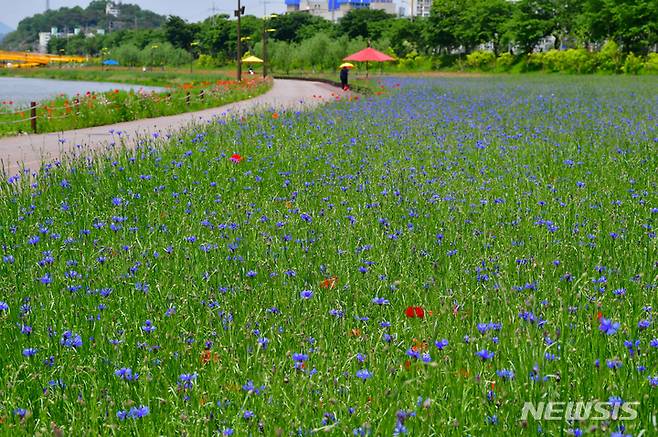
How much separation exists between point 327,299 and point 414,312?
708 millimetres

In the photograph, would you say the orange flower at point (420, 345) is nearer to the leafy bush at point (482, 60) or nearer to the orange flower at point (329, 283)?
the orange flower at point (329, 283)

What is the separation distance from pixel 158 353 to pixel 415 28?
331 ft

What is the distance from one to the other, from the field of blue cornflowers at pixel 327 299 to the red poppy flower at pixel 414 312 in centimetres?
7

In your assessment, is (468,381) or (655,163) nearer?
(468,381)

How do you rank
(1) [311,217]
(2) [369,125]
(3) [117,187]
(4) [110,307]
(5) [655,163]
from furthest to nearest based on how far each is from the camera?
1. (2) [369,125]
2. (5) [655,163]
3. (3) [117,187]
4. (1) [311,217]
5. (4) [110,307]

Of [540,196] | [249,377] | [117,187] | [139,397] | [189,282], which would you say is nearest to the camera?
[139,397]

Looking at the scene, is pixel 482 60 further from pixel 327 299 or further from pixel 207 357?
pixel 207 357

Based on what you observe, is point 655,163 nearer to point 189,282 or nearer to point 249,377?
point 189,282

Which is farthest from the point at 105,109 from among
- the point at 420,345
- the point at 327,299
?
the point at 420,345

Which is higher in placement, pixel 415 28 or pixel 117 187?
pixel 415 28

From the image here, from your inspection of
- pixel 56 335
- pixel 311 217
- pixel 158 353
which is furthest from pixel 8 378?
pixel 311 217

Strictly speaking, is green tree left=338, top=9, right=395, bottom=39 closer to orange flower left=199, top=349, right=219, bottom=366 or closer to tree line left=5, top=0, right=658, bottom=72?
tree line left=5, top=0, right=658, bottom=72

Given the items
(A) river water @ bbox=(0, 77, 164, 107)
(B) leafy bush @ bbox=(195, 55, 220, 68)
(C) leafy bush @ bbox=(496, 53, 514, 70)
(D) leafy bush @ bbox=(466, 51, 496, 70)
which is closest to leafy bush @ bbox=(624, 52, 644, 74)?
(C) leafy bush @ bbox=(496, 53, 514, 70)

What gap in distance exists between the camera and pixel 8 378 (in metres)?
3.30
